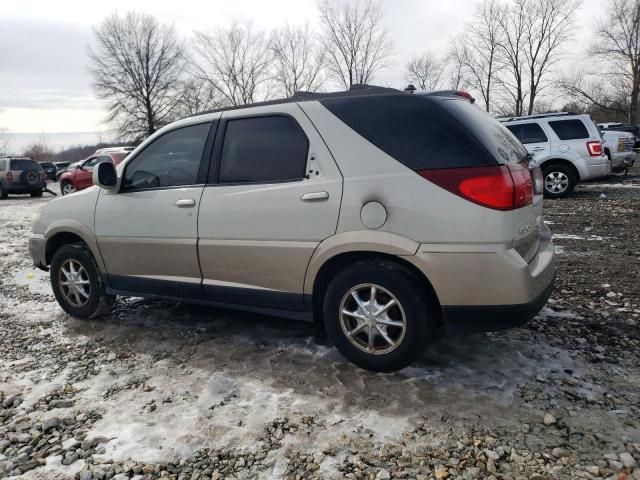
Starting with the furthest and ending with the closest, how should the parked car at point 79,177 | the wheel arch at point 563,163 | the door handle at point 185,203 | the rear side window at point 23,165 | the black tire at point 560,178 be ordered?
the rear side window at point 23,165 → the parked car at point 79,177 → the black tire at point 560,178 → the wheel arch at point 563,163 → the door handle at point 185,203

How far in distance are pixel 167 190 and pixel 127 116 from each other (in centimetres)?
4444

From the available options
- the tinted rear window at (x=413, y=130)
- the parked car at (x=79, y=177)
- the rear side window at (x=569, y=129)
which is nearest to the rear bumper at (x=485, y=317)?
the tinted rear window at (x=413, y=130)

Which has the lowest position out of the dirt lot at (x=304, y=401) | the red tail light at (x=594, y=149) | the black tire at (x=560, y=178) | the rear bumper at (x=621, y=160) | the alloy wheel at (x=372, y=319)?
the dirt lot at (x=304, y=401)

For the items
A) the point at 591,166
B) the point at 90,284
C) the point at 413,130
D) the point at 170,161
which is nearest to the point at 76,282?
the point at 90,284

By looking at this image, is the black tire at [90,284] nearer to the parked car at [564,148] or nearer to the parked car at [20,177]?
the parked car at [564,148]

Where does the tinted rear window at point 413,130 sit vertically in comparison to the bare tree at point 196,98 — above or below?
below

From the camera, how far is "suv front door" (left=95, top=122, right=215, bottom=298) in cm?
364

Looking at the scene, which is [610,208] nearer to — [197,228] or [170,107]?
[197,228]

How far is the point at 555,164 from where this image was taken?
11469 mm

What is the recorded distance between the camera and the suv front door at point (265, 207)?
121 inches

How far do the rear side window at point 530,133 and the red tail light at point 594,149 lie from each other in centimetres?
97

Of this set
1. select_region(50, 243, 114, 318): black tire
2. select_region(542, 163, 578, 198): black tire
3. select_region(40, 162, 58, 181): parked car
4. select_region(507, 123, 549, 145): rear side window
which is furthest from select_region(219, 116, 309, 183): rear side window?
select_region(40, 162, 58, 181): parked car

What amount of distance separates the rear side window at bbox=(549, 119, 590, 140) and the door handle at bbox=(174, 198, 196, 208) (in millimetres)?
10458

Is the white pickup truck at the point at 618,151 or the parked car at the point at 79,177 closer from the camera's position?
the white pickup truck at the point at 618,151
